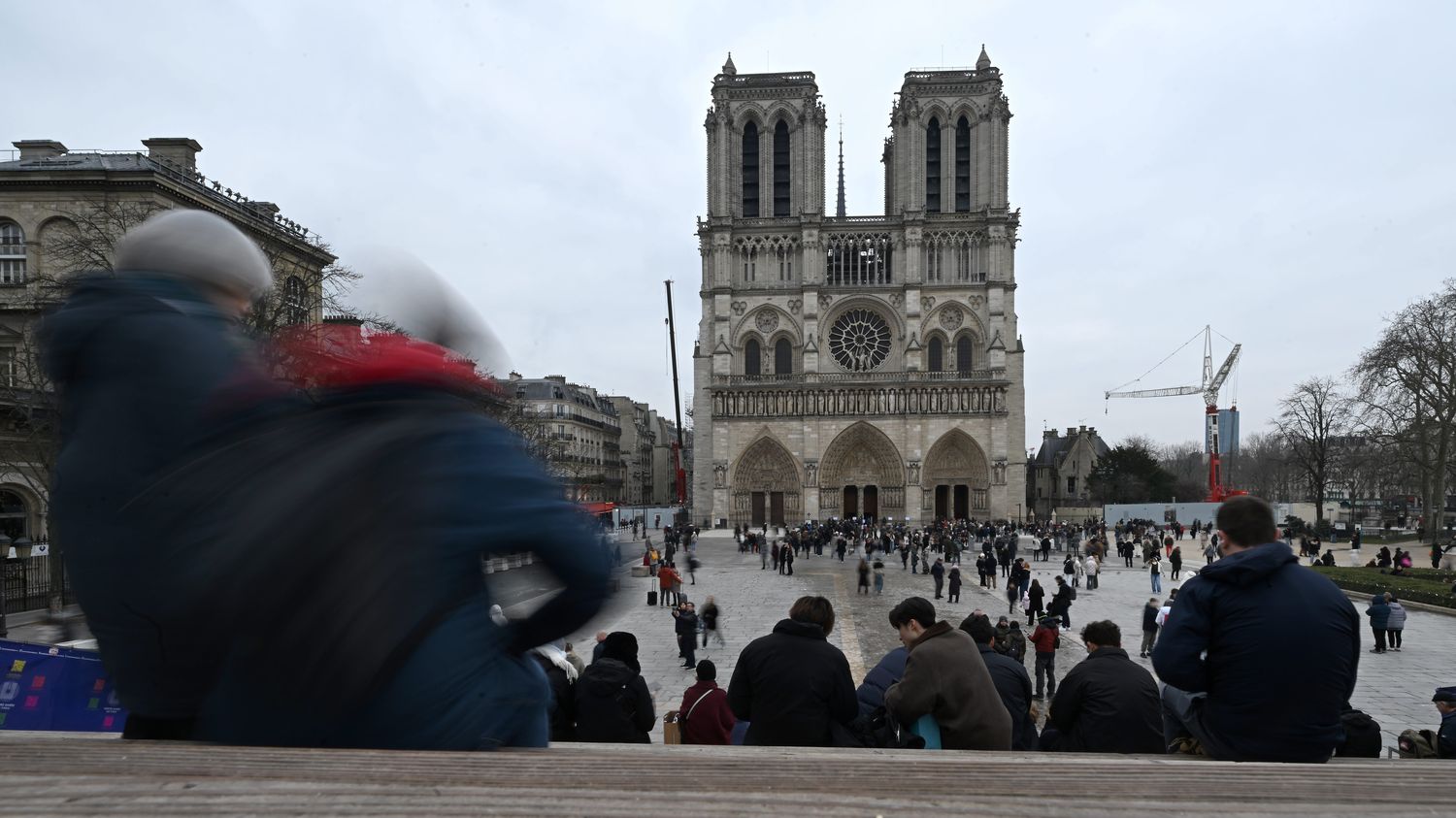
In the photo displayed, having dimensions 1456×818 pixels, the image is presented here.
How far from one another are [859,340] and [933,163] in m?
10.6

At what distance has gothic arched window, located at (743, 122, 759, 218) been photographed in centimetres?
4712

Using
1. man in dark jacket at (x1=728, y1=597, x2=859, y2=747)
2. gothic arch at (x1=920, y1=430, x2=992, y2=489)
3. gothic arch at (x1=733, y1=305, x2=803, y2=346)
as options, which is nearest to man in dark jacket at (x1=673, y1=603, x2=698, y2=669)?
man in dark jacket at (x1=728, y1=597, x2=859, y2=747)

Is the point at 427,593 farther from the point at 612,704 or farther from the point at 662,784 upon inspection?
the point at 612,704

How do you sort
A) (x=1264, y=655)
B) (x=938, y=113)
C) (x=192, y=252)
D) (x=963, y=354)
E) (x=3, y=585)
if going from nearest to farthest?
(x=192, y=252)
(x=1264, y=655)
(x=3, y=585)
(x=938, y=113)
(x=963, y=354)

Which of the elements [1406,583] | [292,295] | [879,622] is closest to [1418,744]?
[879,622]

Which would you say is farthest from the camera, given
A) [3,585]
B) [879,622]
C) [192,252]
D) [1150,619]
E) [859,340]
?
[859,340]

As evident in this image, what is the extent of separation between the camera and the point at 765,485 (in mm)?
46812

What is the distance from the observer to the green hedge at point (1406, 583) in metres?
16.7

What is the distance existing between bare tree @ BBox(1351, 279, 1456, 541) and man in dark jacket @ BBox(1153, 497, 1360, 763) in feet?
112

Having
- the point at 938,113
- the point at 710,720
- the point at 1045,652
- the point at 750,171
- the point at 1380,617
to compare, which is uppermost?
the point at 938,113

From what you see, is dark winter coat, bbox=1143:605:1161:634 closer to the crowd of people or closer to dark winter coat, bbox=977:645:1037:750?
dark winter coat, bbox=977:645:1037:750

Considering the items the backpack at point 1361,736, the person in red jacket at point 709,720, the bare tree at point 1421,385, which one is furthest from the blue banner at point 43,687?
the bare tree at point 1421,385

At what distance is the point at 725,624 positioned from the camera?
15.1 meters

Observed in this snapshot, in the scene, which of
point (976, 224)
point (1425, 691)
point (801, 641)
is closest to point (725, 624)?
point (1425, 691)
